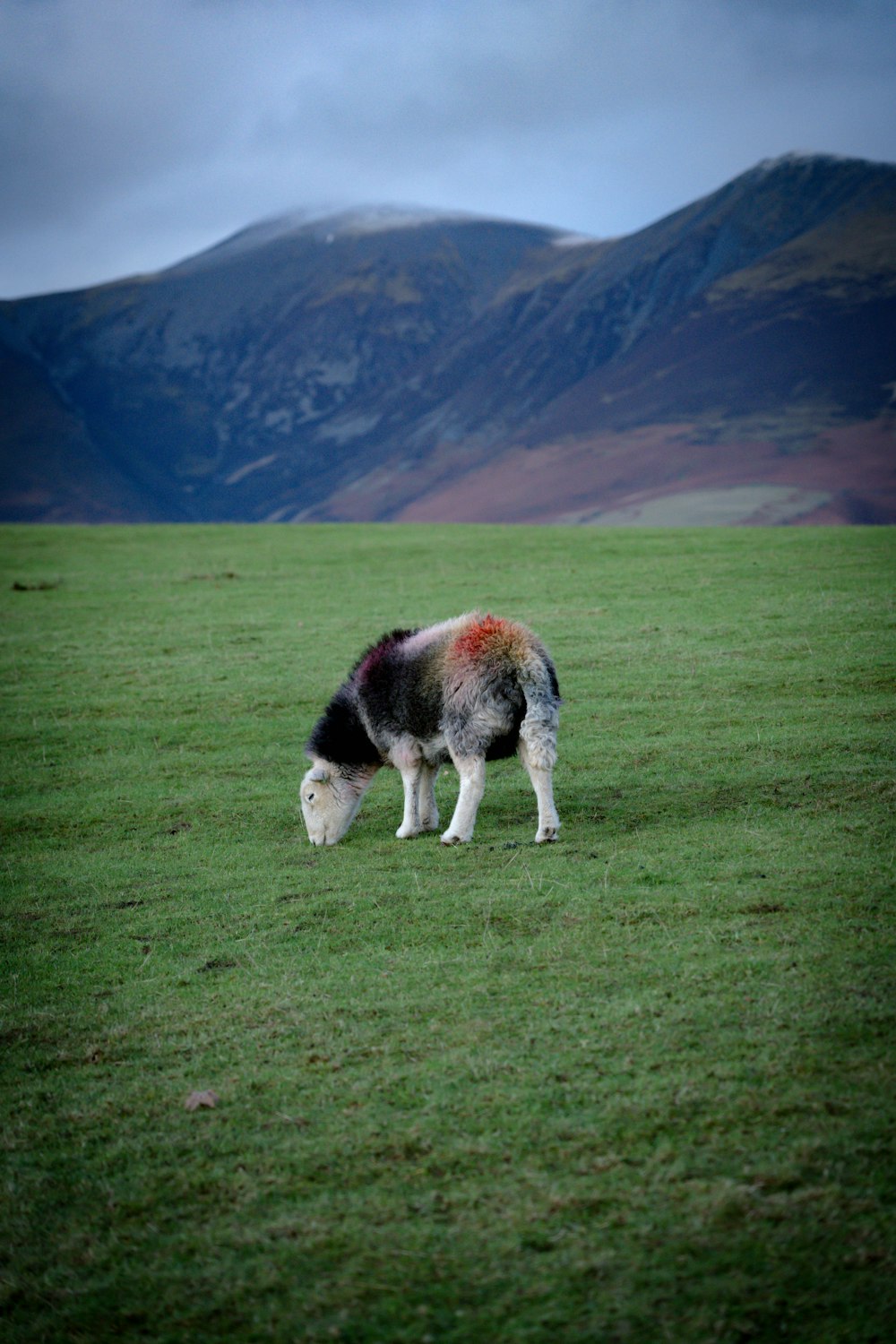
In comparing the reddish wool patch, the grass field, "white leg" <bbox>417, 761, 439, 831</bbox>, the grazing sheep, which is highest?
the reddish wool patch

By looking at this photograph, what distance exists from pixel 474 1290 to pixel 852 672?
12664 mm

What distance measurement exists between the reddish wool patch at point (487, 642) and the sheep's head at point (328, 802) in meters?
1.74

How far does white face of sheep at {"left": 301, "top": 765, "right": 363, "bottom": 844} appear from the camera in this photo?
11.0 m

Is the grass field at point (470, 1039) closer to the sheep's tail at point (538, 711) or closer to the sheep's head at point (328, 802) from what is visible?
the sheep's head at point (328, 802)

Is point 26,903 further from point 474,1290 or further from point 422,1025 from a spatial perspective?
point 474,1290

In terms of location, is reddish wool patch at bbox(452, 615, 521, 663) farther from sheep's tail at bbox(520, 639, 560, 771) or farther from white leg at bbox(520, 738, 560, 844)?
white leg at bbox(520, 738, 560, 844)

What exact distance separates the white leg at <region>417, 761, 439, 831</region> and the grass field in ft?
1.54

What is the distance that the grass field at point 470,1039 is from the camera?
178 inches

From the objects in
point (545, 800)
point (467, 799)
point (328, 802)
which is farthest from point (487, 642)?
point (328, 802)

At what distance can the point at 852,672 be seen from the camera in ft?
51.3

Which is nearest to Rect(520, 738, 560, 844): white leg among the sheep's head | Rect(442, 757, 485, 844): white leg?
Rect(442, 757, 485, 844): white leg

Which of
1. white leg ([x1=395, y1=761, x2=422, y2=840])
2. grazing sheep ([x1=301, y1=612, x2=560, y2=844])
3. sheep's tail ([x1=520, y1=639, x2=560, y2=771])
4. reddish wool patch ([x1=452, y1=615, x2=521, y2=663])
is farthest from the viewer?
white leg ([x1=395, y1=761, x2=422, y2=840])

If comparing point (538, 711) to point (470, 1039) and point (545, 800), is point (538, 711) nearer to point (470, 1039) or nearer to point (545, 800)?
point (545, 800)

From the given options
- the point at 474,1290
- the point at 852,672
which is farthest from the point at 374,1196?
the point at 852,672
